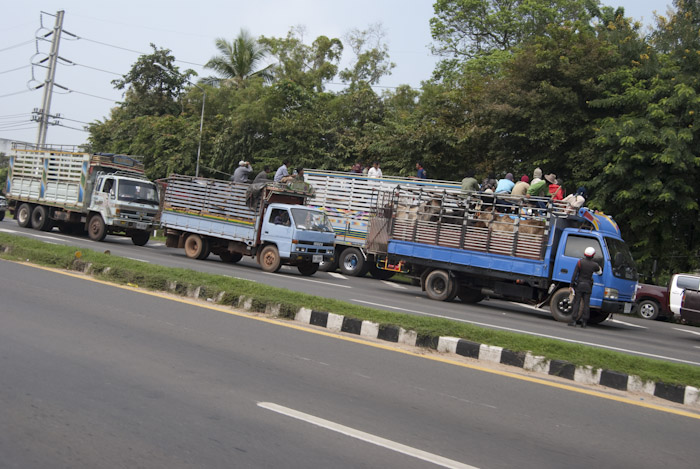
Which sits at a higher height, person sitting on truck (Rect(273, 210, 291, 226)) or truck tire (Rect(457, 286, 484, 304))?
person sitting on truck (Rect(273, 210, 291, 226))

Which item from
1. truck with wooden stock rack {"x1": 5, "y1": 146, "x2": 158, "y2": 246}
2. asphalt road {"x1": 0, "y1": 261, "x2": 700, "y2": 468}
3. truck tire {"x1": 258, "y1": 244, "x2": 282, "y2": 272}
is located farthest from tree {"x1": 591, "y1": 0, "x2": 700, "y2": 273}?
truck with wooden stock rack {"x1": 5, "y1": 146, "x2": 158, "y2": 246}

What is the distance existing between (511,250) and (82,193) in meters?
15.5

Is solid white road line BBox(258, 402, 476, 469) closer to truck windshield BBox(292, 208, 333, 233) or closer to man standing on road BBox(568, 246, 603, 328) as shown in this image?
man standing on road BBox(568, 246, 603, 328)

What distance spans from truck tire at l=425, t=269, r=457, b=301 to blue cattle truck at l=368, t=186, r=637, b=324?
24 millimetres

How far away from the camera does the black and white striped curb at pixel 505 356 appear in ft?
21.8

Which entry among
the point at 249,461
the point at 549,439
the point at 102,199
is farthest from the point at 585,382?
the point at 102,199

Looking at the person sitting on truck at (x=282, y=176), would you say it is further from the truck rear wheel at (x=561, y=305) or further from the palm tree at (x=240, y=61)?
the palm tree at (x=240, y=61)

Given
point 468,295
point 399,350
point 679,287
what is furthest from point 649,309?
point 399,350

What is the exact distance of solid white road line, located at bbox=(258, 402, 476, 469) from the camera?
4.20 m

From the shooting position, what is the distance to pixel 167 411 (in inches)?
188

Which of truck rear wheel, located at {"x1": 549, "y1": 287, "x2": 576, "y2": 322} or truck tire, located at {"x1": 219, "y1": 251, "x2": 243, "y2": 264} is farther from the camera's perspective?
truck tire, located at {"x1": 219, "y1": 251, "x2": 243, "y2": 264}

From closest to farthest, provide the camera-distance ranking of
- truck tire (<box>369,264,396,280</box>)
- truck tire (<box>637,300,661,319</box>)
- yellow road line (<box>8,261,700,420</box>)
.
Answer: yellow road line (<box>8,261,700,420</box>), truck tire (<box>637,300,661,319</box>), truck tire (<box>369,264,396,280</box>)

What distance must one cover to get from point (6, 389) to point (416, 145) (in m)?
22.4

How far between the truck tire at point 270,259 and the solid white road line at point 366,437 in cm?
1313
